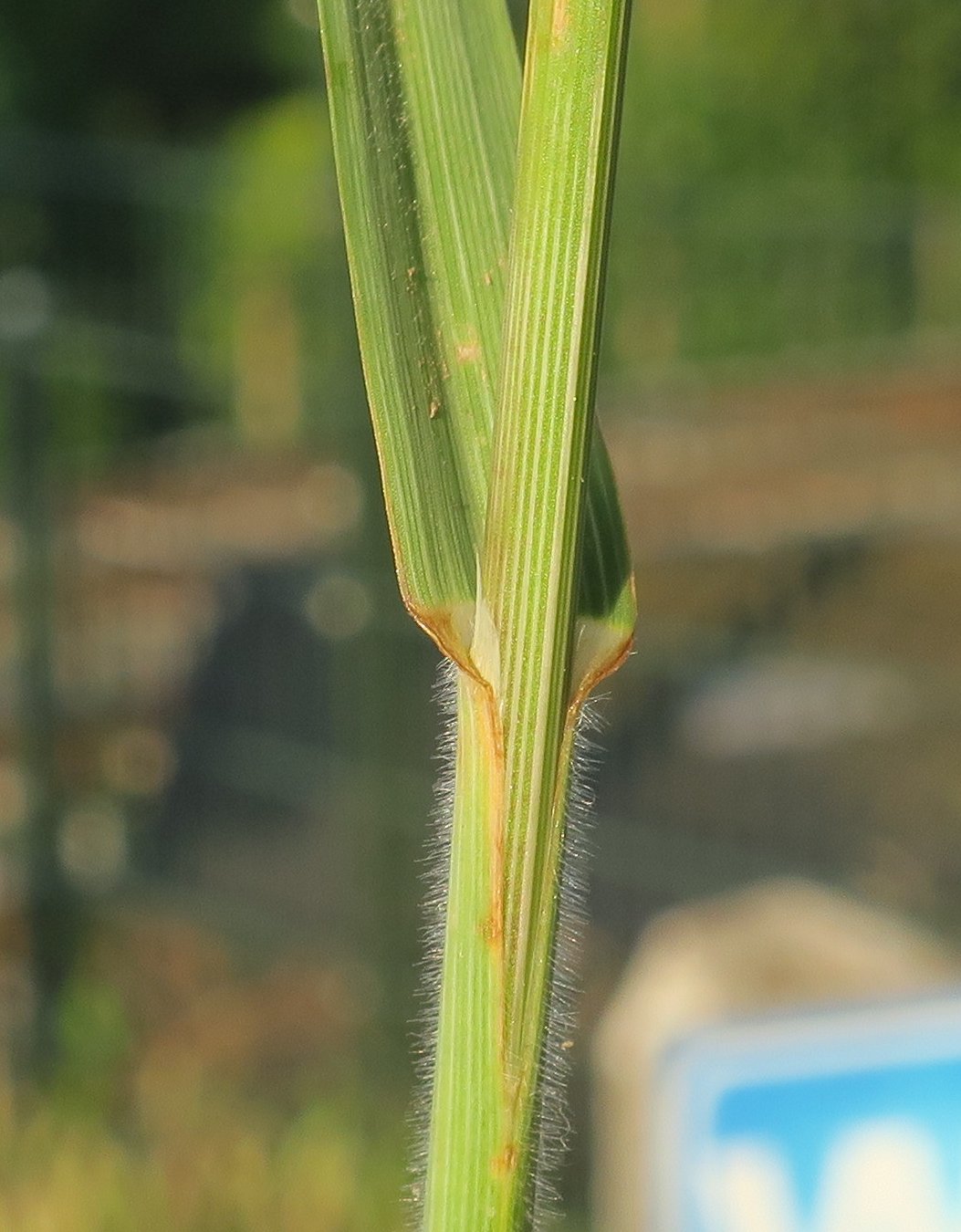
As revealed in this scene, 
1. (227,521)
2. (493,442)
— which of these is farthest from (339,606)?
(493,442)

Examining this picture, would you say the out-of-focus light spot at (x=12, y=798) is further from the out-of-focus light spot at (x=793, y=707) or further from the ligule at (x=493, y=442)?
the ligule at (x=493, y=442)

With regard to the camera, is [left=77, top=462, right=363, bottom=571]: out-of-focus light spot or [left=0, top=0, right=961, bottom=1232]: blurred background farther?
[left=77, top=462, right=363, bottom=571]: out-of-focus light spot

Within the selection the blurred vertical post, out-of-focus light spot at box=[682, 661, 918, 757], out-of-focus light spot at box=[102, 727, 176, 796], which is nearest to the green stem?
out-of-focus light spot at box=[682, 661, 918, 757]

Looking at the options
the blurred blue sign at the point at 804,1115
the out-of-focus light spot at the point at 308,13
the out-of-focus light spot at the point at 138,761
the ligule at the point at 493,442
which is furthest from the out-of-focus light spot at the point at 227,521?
the ligule at the point at 493,442

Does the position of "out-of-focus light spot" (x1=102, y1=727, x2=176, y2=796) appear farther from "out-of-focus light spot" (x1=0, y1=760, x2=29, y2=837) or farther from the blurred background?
"out-of-focus light spot" (x1=0, y1=760, x2=29, y2=837)

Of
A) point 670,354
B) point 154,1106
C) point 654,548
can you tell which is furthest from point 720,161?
point 154,1106

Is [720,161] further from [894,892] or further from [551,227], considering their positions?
[551,227]
